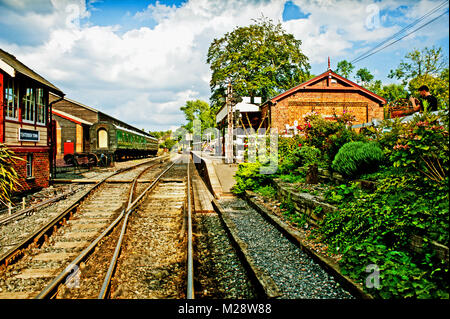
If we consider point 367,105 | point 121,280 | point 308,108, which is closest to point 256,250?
point 121,280

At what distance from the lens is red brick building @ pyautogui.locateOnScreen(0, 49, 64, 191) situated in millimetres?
8664

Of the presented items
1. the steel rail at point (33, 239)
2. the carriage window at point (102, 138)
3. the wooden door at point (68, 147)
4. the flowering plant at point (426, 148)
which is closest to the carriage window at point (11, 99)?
the steel rail at point (33, 239)

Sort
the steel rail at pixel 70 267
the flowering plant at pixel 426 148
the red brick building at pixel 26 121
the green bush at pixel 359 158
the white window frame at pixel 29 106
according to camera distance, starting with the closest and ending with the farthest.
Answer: the flowering plant at pixel 426 148 < the steel rail at pixel 70 267 < the green bush at pixel 359 158 < the red brick building at pixel 26 121 < the white window frame at pixel 29 106

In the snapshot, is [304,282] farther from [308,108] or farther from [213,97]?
[213,97]

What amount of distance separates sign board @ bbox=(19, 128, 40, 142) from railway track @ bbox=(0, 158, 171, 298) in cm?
352

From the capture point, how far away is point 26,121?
998cm

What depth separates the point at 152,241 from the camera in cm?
543

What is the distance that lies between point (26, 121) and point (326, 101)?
1951 cm

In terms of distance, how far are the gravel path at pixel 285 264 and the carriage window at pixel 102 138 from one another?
17.9 meters

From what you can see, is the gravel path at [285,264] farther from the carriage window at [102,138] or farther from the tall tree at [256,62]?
the tall tree at [256,62]

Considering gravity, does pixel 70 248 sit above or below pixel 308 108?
below

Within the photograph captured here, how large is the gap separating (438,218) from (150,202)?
726 cm

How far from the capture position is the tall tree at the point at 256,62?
31.1m

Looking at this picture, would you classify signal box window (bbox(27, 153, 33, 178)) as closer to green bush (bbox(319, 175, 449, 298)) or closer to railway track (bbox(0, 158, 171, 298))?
railway track (bbox(0, 158, 171, 298))
